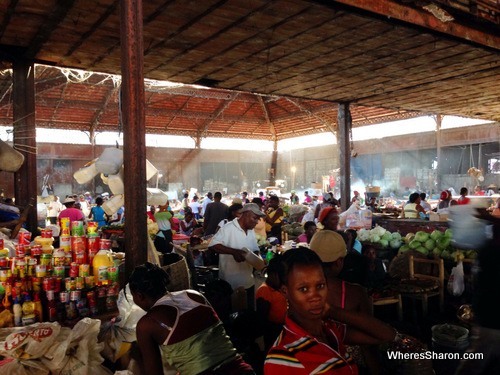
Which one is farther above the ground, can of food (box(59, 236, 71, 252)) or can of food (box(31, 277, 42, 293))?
can of food (box(59, 236, 71, 252))

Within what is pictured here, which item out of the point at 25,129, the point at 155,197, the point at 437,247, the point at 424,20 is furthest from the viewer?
the point at 437,247

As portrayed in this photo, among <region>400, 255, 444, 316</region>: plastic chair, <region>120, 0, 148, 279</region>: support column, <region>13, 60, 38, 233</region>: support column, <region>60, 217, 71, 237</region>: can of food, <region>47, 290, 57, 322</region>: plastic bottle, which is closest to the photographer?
<region>120, 0, 148, 279</region>: support column

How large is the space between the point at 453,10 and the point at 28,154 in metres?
5.64

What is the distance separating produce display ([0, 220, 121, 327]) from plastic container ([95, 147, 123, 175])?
0.70 meters

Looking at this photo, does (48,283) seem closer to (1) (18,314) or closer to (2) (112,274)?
(1) (18,314)

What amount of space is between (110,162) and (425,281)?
4.71 metres

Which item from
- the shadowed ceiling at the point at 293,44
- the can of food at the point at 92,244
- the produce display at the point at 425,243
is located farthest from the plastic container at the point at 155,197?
the produce display at the point at 425,243

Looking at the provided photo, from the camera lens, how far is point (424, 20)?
4.41 metres

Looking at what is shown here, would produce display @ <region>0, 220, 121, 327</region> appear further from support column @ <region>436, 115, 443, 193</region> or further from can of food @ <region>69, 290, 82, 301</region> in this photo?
support column @ <region>436, 115, 443, 193</region>

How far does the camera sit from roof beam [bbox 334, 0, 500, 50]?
397cm

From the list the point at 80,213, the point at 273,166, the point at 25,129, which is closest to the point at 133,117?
the point at 25,129

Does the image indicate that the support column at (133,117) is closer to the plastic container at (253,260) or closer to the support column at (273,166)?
the plastic container at (253,260)

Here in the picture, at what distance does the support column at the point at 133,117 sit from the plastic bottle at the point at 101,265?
632 millimetres

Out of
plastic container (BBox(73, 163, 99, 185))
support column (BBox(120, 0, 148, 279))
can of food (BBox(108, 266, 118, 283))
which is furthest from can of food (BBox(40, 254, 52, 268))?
support column (BBox(120, 0, 148, 279))
